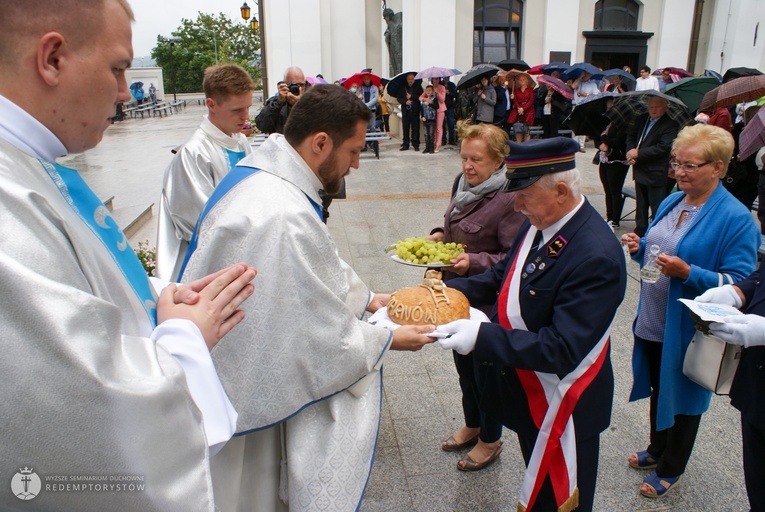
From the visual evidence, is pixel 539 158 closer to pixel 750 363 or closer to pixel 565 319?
pixel 565 319

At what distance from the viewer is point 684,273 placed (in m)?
2.82

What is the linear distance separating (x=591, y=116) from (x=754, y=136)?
144 inches

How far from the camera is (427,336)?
7.57 feet

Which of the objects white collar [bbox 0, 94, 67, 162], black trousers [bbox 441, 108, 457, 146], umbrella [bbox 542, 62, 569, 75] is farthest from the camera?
umbrella [bbox 542, 62, 569, 75]

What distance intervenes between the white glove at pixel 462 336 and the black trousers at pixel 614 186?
693 centimetres

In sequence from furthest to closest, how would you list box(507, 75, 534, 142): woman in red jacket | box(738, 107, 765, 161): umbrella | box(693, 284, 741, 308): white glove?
1. box(507, 75, 534, 142): woman in red jacket
2. box(738, 107, 765, 161): umbrella
3. box(693, 284, 741, 308): white glove

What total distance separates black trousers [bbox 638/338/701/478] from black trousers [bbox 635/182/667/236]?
4.98 m

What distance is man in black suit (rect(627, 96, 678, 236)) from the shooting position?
23.9ft

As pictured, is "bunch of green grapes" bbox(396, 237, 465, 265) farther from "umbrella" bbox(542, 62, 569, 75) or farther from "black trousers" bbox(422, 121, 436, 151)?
"umbrella" bbox(542, 62, 569, 75)

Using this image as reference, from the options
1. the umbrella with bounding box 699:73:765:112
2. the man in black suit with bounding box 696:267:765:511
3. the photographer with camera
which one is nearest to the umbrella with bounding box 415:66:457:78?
the photographer with camera

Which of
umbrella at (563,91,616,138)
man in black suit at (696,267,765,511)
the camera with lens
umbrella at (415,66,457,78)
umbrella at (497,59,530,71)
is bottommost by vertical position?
man in black suit at (696,267,765,511)

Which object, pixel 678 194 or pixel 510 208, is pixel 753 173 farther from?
pixel 510 208

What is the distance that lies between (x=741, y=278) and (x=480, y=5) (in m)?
18.6

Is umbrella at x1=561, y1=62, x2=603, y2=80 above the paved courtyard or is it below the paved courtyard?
above
